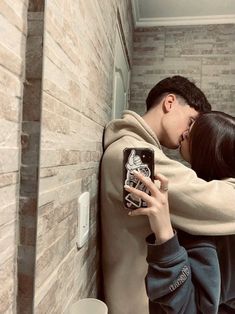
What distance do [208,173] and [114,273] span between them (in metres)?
0.38

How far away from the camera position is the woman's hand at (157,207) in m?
0.57

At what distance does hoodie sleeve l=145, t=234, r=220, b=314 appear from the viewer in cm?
62

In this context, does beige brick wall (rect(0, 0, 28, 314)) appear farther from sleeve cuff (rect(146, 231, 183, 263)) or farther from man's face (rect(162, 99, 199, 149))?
man's face (rect(162, 99, 199, 149))

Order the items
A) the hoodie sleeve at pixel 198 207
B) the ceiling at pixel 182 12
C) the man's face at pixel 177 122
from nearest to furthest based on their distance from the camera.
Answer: the hoodie sleeve at pixel 198 207, the man's face at pixel 177 122, the ceiling at pixel 182 12

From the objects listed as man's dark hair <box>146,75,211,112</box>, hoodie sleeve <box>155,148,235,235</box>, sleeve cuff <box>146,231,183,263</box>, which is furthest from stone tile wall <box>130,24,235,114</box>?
sleeve cuff <box>146,231,183,263</box>

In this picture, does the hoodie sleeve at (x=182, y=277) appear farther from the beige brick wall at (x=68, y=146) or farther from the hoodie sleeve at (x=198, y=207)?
the beige brick wall at (x=68, y=146)

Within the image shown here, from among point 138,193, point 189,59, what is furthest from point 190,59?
point 138,193

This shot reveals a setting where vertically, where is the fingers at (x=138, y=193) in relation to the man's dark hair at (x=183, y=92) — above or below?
below

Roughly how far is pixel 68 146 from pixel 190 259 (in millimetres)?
389

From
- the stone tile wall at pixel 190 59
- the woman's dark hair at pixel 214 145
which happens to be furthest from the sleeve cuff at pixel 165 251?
the stone tile wall at pixel 190 59

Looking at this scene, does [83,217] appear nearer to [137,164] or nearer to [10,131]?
[137,164]

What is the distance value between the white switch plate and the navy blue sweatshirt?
0.47ft

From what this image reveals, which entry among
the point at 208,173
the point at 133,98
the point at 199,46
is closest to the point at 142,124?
the point at 208,173

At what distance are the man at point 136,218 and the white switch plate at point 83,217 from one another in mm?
113
